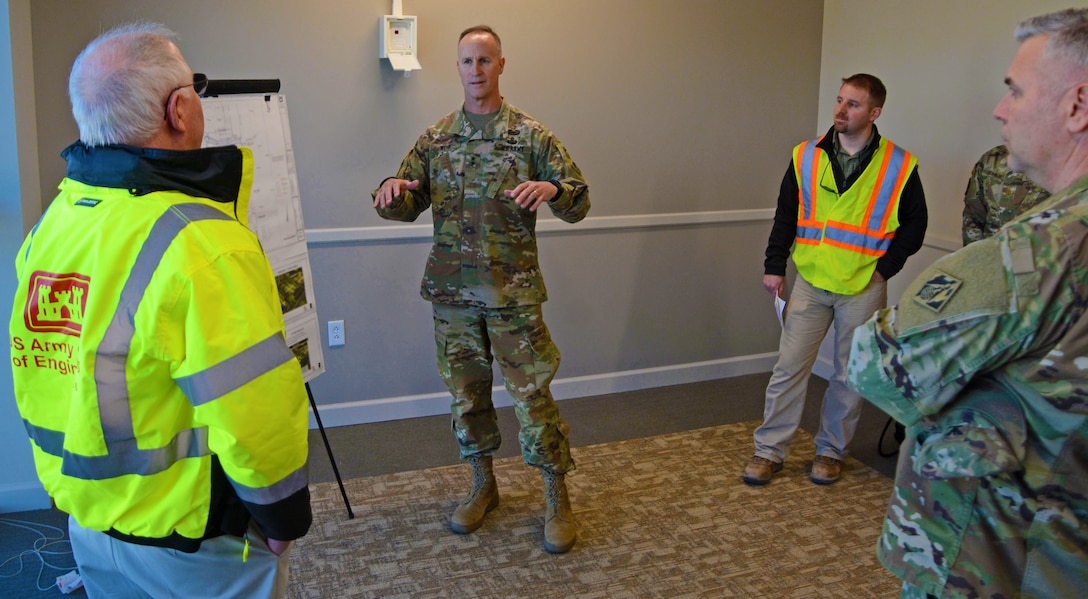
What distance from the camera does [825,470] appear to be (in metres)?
3.34

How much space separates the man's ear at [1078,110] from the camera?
1.22 m

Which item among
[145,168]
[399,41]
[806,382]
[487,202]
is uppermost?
[399,41]

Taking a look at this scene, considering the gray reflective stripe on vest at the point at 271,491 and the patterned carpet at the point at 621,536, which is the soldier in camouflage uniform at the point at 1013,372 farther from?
the patterned carpet at the point at 621,536

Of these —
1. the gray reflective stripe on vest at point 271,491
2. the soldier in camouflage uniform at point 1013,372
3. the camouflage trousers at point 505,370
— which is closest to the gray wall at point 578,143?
the camouflage trousers at point 505,370

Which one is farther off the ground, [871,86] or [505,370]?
[871,86]

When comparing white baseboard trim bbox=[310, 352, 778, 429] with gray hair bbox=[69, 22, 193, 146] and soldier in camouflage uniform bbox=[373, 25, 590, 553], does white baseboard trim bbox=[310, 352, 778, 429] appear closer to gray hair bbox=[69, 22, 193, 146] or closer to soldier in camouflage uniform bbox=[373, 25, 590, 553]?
soldier in camouflage uniform bbox=[373, 25, 590, 553]

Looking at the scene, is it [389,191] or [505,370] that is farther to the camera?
[505,370]

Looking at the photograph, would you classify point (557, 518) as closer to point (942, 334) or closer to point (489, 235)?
point (489, 235)

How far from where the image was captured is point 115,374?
4.35 ft

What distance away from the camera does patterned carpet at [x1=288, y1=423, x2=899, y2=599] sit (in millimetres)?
2633

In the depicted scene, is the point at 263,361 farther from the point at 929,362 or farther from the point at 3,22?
the point at 3,22

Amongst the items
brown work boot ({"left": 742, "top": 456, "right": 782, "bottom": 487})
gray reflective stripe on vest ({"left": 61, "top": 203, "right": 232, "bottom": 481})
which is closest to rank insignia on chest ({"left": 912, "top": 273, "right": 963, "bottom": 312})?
gray reflective stripe on vest ({"left": 61, "top": 203, "right": 232, "bottom": 481})

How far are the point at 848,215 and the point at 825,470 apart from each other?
3.24ft

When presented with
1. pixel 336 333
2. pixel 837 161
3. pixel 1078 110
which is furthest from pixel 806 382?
pixel 1078 110
